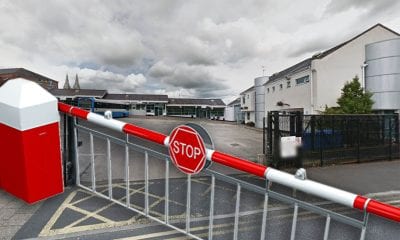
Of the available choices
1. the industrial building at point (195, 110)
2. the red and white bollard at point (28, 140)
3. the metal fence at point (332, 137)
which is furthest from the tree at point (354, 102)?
the industrial building at point (195, 110)

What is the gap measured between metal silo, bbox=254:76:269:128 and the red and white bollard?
30929 millimetres

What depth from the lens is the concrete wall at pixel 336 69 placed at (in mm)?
18781

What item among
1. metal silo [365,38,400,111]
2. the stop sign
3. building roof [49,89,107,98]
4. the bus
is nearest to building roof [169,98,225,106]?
building roof [49,89,107,98]

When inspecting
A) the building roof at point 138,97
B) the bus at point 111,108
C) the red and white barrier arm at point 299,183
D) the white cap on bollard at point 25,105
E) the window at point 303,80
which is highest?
the building roof at point 138,97

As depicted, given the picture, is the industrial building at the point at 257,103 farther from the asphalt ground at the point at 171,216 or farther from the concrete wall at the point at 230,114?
the asphalt ground at the point at 171,216

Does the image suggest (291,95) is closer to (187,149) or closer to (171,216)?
(171,216)

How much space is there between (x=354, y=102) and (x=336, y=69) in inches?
189

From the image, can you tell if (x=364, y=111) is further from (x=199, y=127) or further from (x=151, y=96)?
(x=151, y=96)

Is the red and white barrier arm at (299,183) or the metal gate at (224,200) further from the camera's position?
the metal gate at (224,200)

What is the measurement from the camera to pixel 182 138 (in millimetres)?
2750

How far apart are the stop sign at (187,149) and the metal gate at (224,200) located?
5.8 inches

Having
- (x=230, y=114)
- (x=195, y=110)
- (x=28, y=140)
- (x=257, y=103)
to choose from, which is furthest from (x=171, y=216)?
(x=195, y=110)

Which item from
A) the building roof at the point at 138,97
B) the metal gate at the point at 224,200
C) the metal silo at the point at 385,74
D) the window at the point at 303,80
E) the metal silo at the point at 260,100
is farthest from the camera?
Answer: the building roof at the point at 138,97

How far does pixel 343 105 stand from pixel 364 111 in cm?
131
